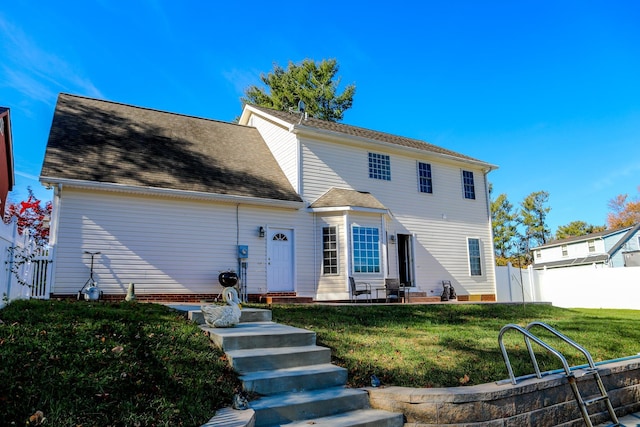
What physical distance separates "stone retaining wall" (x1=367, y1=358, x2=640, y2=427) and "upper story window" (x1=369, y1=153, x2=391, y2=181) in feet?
35.6

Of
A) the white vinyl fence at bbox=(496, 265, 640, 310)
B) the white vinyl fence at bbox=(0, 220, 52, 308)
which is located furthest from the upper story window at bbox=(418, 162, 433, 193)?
the white vinyl fence at bbox=(0, 220, 52, 308)

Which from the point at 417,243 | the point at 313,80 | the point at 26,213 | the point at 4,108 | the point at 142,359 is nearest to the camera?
the point at 142,359

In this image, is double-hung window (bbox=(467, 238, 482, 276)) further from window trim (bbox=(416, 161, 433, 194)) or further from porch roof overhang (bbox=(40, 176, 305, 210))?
porch roof overhang (bbox=(40, 176, 305, 210))

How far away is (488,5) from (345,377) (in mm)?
14090

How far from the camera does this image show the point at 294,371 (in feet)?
15.5

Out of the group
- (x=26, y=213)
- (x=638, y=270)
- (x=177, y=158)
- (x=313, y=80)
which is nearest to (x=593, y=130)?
(x=638, y=270)

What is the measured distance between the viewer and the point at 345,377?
15.5ft

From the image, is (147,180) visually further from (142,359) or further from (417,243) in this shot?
(417,243)

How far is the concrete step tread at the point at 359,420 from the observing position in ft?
12.5

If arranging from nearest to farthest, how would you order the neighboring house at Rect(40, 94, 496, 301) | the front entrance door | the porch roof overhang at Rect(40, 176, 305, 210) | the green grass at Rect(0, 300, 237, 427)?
1. the green grass at Rect(0, 300, 237, 427)
2. the porch roof overhang at Rect(40, 176, 305, 210)
3. the neighboring house at Rect(40, 94, 496, 301)
4. the front entrance door

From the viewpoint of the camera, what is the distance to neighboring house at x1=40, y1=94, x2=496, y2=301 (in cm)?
1078

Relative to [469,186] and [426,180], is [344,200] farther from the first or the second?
[469,186]

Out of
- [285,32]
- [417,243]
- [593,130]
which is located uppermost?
[285,32]

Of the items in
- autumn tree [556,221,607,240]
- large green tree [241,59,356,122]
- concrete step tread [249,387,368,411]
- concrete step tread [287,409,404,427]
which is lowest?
concrete step tread [287,409,404,427]
